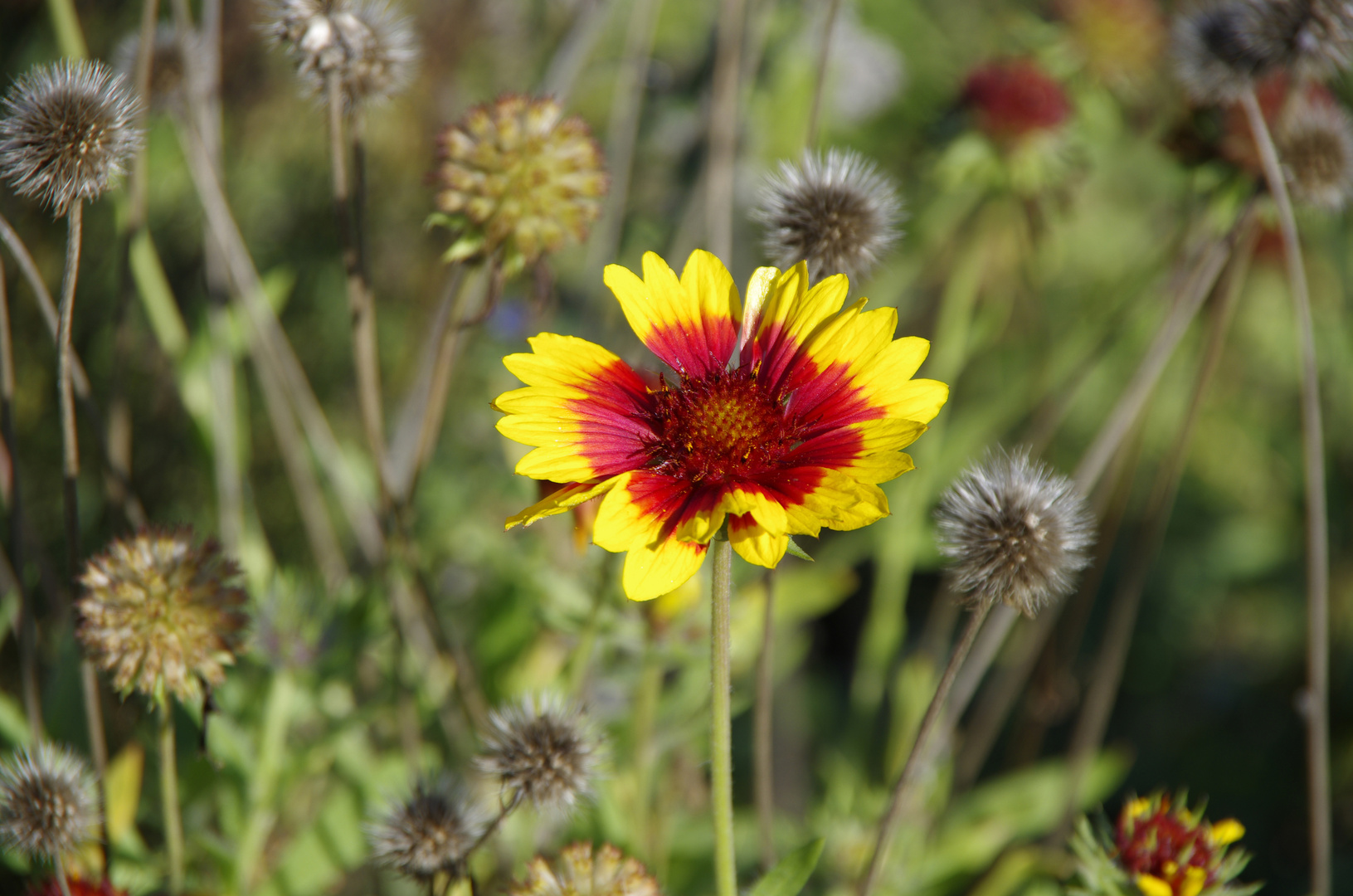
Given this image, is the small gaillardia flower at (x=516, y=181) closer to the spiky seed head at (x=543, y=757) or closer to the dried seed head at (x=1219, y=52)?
the spiky seed head at (x=543, y=757)

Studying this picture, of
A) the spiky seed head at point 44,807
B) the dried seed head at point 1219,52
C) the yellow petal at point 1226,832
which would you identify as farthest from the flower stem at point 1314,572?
the spiky seed head at point 44,807

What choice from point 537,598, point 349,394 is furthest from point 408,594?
point 349,394

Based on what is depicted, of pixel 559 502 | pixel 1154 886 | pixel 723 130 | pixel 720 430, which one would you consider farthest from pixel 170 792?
pixel 723 130

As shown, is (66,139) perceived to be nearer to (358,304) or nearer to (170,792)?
(358,304)

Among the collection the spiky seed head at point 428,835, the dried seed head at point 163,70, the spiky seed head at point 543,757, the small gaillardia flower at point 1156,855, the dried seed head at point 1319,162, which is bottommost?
the small gaillardia flower at point 1156,855

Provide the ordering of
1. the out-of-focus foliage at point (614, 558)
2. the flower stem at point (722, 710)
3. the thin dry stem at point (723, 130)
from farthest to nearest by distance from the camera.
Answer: the thin dry stem at point (723, 130) → the out-of-focus foliage at point (614, 558) → the flower stem at point (722, 710)

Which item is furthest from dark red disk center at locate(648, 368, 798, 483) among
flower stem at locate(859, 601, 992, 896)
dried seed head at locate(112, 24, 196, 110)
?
dried seed head at locate(112, 24, 196, 110)

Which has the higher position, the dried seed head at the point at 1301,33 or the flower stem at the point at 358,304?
the dried seed head at the point at 1301,33
